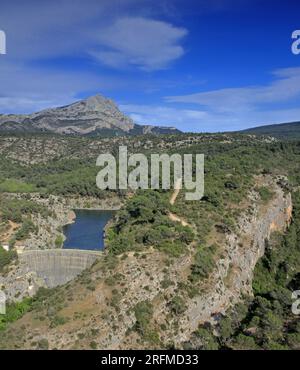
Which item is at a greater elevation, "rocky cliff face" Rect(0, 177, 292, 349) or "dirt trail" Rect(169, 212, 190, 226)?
"dirt trail" Rect(169, 212, 190, 226)

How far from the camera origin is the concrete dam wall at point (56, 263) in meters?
50.9

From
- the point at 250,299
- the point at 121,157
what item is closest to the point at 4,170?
the point at 121,157

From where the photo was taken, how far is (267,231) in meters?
59.0

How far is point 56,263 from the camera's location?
52219mm

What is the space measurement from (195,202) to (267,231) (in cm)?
1092

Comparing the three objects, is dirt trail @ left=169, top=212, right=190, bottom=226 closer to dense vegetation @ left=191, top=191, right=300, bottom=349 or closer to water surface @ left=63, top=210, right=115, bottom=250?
dense vegetation @ left=191, top=191, right=300, bottom=349

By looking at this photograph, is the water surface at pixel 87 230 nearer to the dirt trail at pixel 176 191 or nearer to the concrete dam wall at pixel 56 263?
the dirt trail at pixel 176 191

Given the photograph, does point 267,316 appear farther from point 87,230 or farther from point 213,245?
point 87,230

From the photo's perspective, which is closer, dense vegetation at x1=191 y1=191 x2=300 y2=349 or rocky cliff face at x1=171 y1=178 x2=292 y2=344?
dense vegetation at x1=191 y1=191 x2=300 y2=349

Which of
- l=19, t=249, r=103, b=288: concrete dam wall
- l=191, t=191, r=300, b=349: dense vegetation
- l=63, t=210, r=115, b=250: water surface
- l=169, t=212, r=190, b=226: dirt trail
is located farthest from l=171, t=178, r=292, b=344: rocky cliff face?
l=63, t=210, r=115, b=250: water surface

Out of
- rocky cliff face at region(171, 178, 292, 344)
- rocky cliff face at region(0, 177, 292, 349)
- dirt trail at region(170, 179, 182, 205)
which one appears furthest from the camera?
dirt trail at region(170, 179, 182, 205)

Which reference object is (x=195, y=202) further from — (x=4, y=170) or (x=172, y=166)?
(x=4, y=170)

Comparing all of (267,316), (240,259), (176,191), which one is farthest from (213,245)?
(176,191)

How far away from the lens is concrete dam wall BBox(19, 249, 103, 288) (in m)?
50.9
